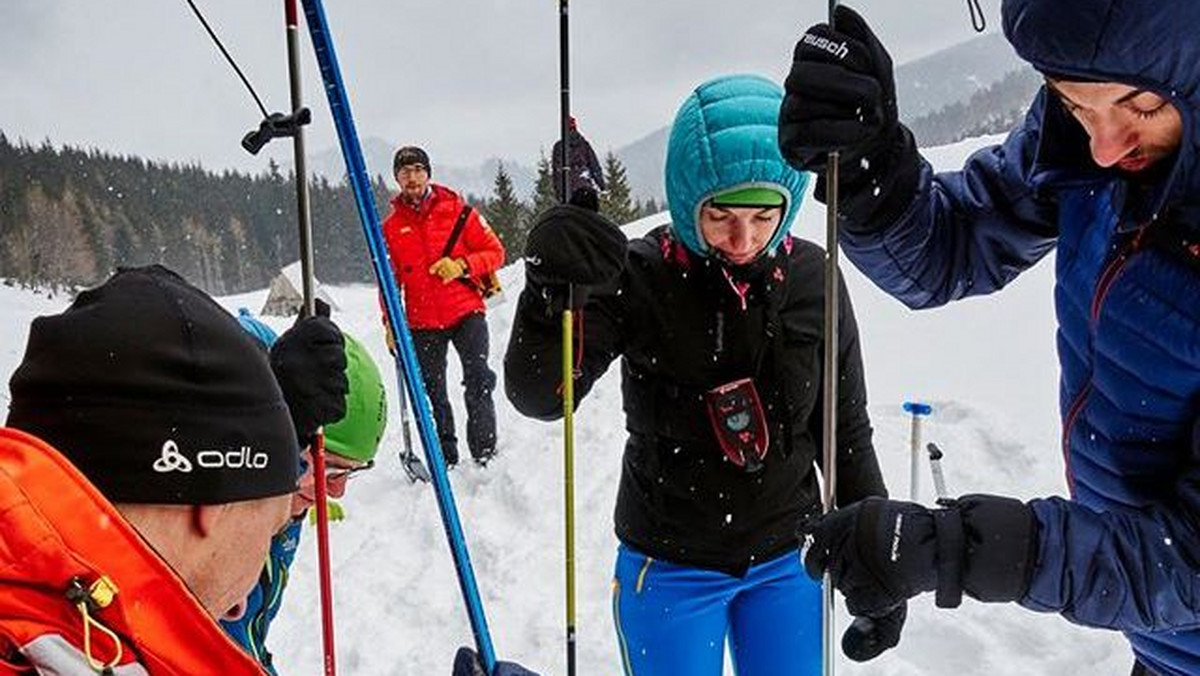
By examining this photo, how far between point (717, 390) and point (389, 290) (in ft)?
2.68

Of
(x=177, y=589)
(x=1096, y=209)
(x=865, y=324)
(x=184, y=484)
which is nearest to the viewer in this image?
(x=177, y=589)

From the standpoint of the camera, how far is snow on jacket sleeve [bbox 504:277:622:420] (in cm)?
200

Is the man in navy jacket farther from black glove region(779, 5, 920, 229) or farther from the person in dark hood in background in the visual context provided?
the person in dark hood in background

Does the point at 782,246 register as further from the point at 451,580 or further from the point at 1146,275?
the point at 451,580

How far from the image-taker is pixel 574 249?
71.2 inches

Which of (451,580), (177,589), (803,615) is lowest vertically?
(451,580)

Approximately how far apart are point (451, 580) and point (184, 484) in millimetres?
3986

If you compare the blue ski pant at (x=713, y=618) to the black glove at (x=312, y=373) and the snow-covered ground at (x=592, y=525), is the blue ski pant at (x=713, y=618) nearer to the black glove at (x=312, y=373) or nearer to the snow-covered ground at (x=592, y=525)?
the black glove at (x=312, y=373)

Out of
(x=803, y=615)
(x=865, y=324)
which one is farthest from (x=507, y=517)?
(x=865, y=324)

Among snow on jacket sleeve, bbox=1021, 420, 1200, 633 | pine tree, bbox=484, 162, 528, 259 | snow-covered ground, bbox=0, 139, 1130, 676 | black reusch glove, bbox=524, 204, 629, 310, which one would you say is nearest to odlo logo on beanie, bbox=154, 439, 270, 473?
black reusch glove, bbox=524, 204, 629, 310

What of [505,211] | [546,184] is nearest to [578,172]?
[546,184]

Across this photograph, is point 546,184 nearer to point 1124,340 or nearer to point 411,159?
point 411,159

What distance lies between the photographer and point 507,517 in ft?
Result: 18.2

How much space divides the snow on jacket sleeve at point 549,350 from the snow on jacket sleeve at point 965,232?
2.12 feet
